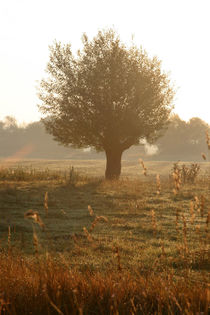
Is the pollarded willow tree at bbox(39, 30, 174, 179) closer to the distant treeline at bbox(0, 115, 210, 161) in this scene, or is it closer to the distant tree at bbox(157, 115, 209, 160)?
the distant treeline at bbox(0, 115, 210, 161)

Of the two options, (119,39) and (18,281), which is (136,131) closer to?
(119,39)

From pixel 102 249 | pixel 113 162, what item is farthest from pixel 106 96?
pixel 102 249

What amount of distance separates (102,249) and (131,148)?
113744 mm

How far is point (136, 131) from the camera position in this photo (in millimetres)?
25828

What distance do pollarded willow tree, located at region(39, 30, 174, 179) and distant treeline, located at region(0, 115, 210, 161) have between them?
5059 cm

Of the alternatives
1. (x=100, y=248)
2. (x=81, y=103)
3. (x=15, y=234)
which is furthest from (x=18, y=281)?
(x=81, y=103)

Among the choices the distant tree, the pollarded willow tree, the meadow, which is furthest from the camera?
the distant tree

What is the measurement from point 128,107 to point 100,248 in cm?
1744

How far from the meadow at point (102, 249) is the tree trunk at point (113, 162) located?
10.5 feet

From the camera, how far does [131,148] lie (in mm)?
121938

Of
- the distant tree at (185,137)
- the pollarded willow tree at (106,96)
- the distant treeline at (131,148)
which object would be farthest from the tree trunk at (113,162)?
the distant tree at (185,137)

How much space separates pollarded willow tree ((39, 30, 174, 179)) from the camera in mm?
24766

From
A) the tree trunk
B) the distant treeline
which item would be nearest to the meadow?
the tree trunk

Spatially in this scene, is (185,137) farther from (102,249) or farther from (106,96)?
(102,249)
